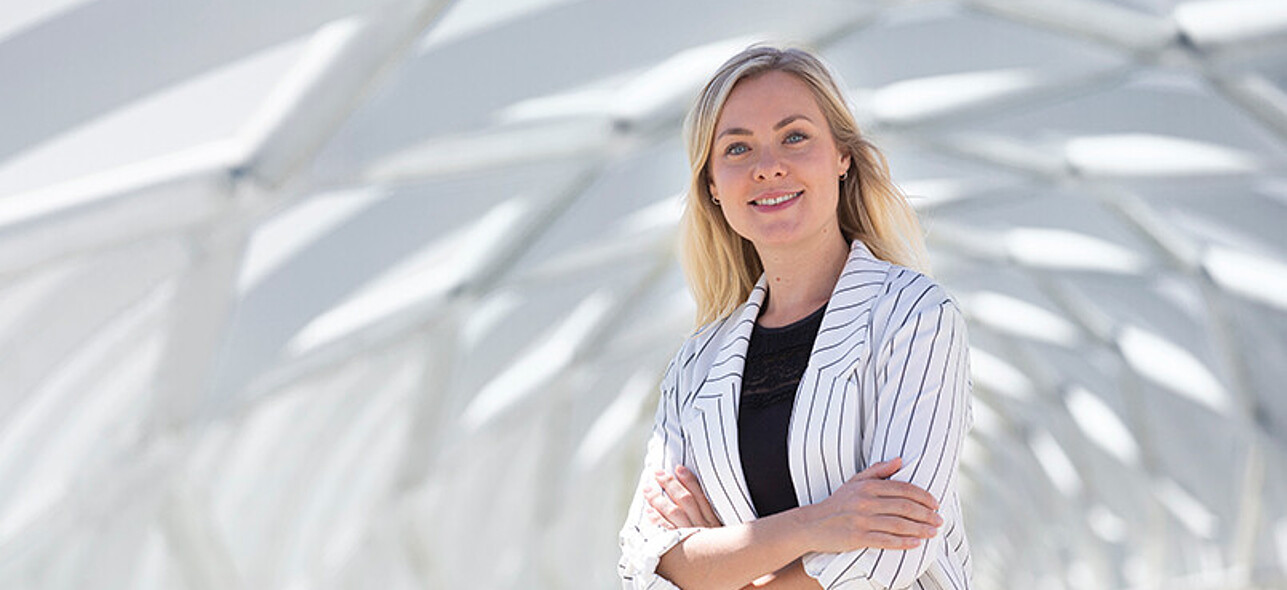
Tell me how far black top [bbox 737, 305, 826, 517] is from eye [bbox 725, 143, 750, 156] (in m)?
0.58

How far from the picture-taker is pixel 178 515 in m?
18.0

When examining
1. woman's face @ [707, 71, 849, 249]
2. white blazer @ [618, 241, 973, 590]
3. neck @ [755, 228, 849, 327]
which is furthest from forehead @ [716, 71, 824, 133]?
white blazer @ [618, 241, 973, 590]

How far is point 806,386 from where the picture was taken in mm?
4391

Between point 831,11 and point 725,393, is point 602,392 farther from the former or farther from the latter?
point 725,393

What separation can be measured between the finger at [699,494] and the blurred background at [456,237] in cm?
164

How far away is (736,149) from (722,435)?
3.13ft

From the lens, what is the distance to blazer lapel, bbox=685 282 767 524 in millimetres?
4508

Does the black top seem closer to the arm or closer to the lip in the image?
the arm

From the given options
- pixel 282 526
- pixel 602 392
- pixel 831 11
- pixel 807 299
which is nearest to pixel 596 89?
pixel 831 11

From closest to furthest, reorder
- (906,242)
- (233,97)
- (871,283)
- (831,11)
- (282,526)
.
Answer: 1. (871,283)
2. (906,242)
3. (233,97)
4. (831,11)
5. (282,526)

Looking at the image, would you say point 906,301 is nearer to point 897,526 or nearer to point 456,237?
point 897,526

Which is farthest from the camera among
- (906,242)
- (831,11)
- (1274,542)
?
(1274,542)

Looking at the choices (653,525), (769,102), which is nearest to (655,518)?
(653,525)

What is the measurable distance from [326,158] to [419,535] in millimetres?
15174
